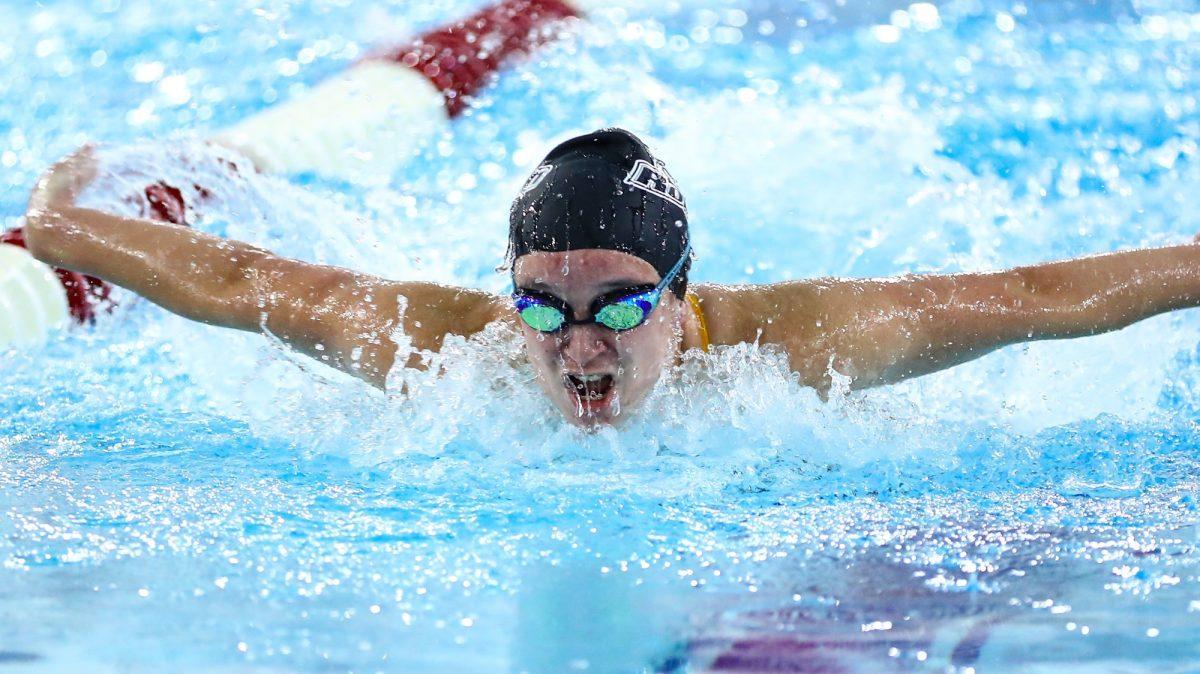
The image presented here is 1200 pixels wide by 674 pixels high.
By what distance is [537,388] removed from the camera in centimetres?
268

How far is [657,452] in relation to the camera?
2609mm

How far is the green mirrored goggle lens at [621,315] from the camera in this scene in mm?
2332

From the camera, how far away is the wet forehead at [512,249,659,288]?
233 centimetres

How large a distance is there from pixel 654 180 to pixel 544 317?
40 cm

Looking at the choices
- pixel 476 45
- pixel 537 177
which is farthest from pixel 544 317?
pixel 476 45

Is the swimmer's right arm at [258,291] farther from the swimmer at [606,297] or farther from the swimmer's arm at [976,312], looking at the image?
the swimmer's arm at [976,312]

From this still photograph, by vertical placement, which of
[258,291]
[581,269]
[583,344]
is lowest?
[583,344]

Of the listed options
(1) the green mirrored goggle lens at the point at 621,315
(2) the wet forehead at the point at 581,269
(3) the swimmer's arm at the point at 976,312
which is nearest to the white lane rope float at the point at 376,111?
(2) the wet forehead at the point at 581,269

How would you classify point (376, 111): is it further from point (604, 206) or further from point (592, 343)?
point (592, 343)

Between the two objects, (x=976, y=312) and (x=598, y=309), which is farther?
(x=976, y=312)

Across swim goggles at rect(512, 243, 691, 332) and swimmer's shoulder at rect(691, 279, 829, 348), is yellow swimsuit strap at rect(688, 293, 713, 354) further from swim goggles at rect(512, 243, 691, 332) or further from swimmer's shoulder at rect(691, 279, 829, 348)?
swim goggles at rect(512, 243, 691, 332)

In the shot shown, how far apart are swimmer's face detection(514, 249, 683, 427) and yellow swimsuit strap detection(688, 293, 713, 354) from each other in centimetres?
14

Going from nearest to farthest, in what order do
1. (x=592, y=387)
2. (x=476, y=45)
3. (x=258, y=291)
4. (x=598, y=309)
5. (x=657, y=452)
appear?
1. (x=598, y=309)
2. (x=592, y=387)
3. (x=657, y=452)
4. (x=258, y=291)
5. (x=476, y=45)

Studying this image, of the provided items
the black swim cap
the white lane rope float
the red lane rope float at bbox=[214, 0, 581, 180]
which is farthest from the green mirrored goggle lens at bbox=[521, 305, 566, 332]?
the red lane rope float at bbox=[214, 0, 581, 180]
